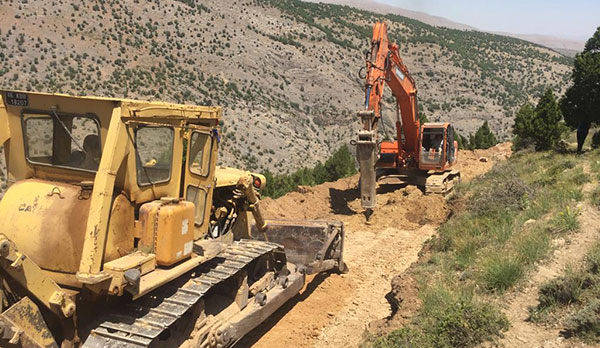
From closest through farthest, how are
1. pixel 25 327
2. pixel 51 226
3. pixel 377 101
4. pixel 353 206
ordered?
1. pixel 25 327
2. pixel 51 226
3. pixel 377 101
4. pixel 353 206

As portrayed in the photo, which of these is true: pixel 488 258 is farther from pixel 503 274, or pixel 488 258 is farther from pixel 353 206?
pixel 353 206

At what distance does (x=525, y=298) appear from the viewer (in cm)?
586

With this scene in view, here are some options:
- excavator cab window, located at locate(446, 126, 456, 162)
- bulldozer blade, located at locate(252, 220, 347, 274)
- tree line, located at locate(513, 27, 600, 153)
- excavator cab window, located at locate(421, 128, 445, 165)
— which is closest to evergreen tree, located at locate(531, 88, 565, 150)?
tree line, located at locate(513, 27, 600, 153)

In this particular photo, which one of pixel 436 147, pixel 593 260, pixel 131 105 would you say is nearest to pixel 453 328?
pixel 593 260

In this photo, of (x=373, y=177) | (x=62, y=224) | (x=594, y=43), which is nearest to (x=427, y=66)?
(x=594, y=43)

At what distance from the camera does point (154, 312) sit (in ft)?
15.8

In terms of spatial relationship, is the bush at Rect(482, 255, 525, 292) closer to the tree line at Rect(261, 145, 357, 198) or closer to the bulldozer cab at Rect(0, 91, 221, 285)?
the bulldozer cab at Rect(0, 91, 221, 285)

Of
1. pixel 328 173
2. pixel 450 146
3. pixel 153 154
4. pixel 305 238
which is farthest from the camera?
pixel 328 173

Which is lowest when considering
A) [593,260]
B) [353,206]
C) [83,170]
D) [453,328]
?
[353,206]

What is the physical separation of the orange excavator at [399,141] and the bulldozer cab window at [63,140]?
9264 mm

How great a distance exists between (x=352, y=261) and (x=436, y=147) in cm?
897

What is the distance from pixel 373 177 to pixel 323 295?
18.1ft

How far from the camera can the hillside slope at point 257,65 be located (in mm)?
40531

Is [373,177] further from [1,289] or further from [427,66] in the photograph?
[427,66]
